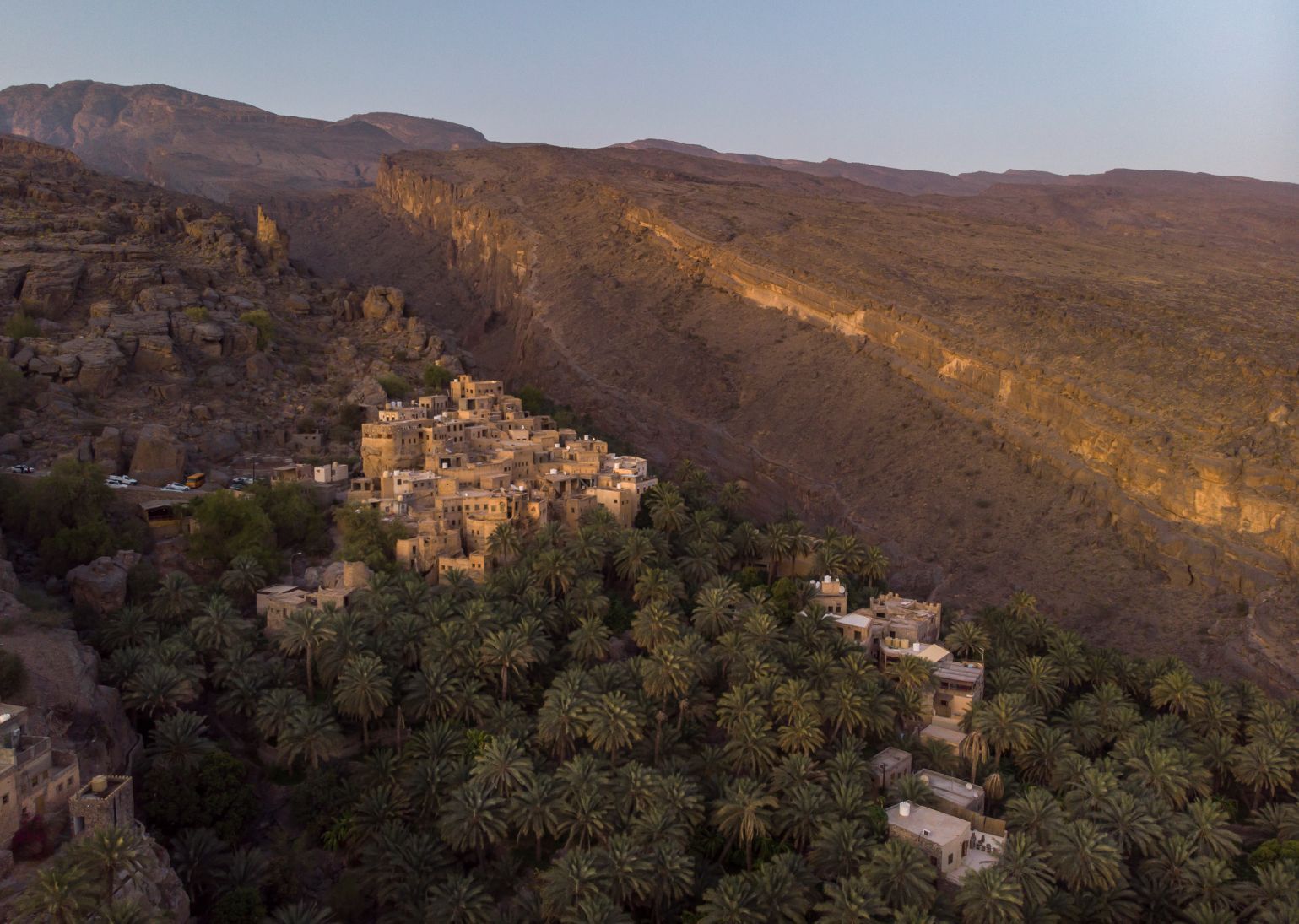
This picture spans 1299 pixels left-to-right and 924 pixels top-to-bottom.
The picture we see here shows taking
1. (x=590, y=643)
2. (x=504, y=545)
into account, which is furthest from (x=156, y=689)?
(x=504, y=545)

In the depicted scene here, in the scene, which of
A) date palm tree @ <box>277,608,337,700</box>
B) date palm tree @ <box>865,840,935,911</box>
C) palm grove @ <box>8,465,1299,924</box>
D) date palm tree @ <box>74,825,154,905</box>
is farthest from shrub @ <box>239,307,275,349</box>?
date palm tree @ <box>865,840,935,911</box>

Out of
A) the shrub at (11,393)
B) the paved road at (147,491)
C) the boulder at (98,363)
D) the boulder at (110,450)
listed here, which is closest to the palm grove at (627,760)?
the paved road at (147,491)

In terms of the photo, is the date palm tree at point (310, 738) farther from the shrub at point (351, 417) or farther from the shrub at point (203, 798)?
the shrub at point (351, 417)

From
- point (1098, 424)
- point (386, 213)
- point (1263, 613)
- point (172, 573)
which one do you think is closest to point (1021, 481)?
point (1098, 424)

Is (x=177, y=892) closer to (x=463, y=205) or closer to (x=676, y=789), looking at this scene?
(x=676, y=789)

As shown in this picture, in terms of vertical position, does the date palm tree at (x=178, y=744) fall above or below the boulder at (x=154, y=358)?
below
